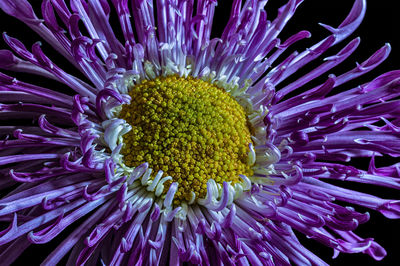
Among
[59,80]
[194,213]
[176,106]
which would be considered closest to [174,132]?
[176,106]

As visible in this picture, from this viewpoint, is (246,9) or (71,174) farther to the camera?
(246,9)

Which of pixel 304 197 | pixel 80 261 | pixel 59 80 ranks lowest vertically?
pixel 80 261

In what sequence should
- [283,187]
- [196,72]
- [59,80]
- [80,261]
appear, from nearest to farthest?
1. [80,261]
2. [283,187]
3. [59,80]
4. [196,72]

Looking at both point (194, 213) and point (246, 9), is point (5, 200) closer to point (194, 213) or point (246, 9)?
point (194, 213)

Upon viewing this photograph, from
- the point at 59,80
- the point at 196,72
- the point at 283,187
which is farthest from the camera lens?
the point at 196,72
